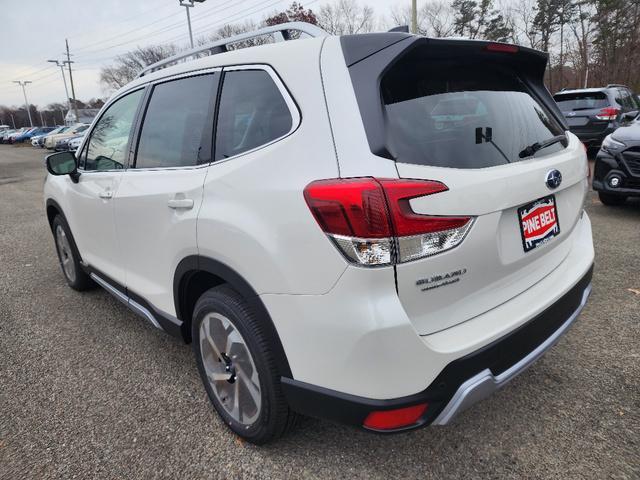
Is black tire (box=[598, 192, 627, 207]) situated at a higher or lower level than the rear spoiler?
lower

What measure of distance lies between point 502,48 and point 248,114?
3.87 feet

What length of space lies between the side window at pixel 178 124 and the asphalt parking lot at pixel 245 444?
1.33 meters

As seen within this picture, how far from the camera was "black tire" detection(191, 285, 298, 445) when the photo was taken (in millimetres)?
1846

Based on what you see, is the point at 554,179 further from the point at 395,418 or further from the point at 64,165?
the point at 64,165

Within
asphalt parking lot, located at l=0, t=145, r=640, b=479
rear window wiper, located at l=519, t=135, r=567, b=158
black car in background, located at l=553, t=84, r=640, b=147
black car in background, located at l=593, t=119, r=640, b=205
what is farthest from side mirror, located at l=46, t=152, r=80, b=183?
black car in background, located at l=553, t=84, r=640, b=147

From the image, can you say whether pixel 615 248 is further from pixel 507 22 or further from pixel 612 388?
pixel 507 22

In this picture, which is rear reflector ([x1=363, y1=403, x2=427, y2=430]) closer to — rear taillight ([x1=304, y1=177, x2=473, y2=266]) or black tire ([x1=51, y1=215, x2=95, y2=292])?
rear taillight ([x1=304, y1=177, x2=473, y2=266])

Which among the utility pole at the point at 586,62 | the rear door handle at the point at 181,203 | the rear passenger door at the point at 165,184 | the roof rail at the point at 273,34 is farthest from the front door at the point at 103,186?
the utility pole at the point at 586,62

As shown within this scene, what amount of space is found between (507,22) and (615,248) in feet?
142

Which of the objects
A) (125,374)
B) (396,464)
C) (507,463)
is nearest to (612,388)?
(507,463)

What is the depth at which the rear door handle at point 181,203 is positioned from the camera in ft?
6.99

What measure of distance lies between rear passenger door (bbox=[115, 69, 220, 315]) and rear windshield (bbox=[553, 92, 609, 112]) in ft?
32.8

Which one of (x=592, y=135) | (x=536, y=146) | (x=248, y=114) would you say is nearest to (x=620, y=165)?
(x=536, y=146)

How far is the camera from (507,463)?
1.97m
